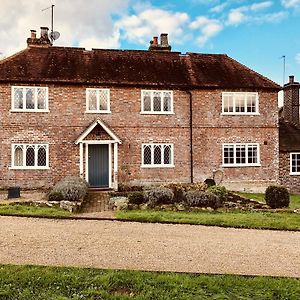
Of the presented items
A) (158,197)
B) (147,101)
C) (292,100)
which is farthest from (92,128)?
(292,100)

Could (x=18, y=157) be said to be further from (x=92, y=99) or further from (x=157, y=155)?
(x=157, y=155)

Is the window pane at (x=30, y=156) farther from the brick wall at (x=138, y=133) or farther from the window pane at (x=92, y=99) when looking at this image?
the window pane at (x=92, y=99)

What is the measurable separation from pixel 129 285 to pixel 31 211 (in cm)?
728

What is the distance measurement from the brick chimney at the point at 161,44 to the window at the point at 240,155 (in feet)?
25.6

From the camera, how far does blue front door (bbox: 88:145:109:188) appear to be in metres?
21.2

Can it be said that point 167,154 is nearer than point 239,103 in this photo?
Yes

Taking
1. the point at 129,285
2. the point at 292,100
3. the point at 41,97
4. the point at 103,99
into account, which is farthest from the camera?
the point at 292,100

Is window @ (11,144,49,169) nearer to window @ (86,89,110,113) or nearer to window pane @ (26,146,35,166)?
window pane @ (26,146,35,166)

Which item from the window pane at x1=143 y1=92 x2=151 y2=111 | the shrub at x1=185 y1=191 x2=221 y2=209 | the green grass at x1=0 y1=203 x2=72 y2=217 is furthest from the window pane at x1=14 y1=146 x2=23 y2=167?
the shrub at x1=185 y1=191 x2=221 y2=209

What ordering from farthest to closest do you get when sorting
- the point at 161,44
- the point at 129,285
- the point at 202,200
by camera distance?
1. the point at 161,44
2. the point at 202,200
3. the point at 129,285

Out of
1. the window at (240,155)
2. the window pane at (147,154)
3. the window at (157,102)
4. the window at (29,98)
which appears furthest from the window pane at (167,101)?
the window at (29,98)

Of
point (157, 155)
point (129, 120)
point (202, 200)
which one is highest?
point (129, 120)

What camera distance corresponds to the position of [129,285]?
6.88m

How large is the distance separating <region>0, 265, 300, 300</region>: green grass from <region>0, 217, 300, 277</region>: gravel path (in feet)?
1.58
